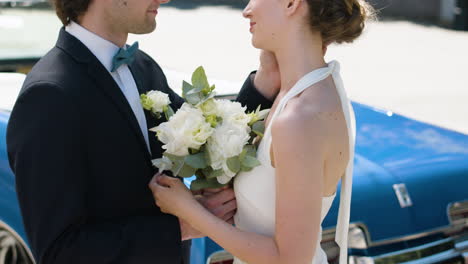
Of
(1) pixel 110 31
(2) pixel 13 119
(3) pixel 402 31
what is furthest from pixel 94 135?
(3) pixel 402 31

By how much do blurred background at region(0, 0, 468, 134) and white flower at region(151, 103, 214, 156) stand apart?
196cm

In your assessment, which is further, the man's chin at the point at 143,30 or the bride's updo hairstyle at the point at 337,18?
the man's chin at the point at 143,30

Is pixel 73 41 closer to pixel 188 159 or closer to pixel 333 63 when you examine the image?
pixel 188 159

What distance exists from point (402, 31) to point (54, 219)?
15892mm

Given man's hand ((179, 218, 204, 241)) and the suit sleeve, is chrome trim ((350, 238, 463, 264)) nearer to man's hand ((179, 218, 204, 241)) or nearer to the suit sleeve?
man's hand ((179, 218, 204, 241))

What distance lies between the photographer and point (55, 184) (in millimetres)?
1892

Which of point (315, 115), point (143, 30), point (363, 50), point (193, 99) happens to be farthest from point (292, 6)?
point (363, 50)

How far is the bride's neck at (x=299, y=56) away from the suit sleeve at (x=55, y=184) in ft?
2.11

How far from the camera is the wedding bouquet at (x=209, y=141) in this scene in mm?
2062

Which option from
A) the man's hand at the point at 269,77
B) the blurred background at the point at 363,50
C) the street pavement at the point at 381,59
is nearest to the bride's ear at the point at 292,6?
the man's hand at the point at 269,77

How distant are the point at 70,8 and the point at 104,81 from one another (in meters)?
0.31

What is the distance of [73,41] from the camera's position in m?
2.15

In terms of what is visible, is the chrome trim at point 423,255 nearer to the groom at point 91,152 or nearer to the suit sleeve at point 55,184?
the groom at point 91,152

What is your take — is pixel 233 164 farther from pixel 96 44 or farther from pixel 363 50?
pixel 363 50
